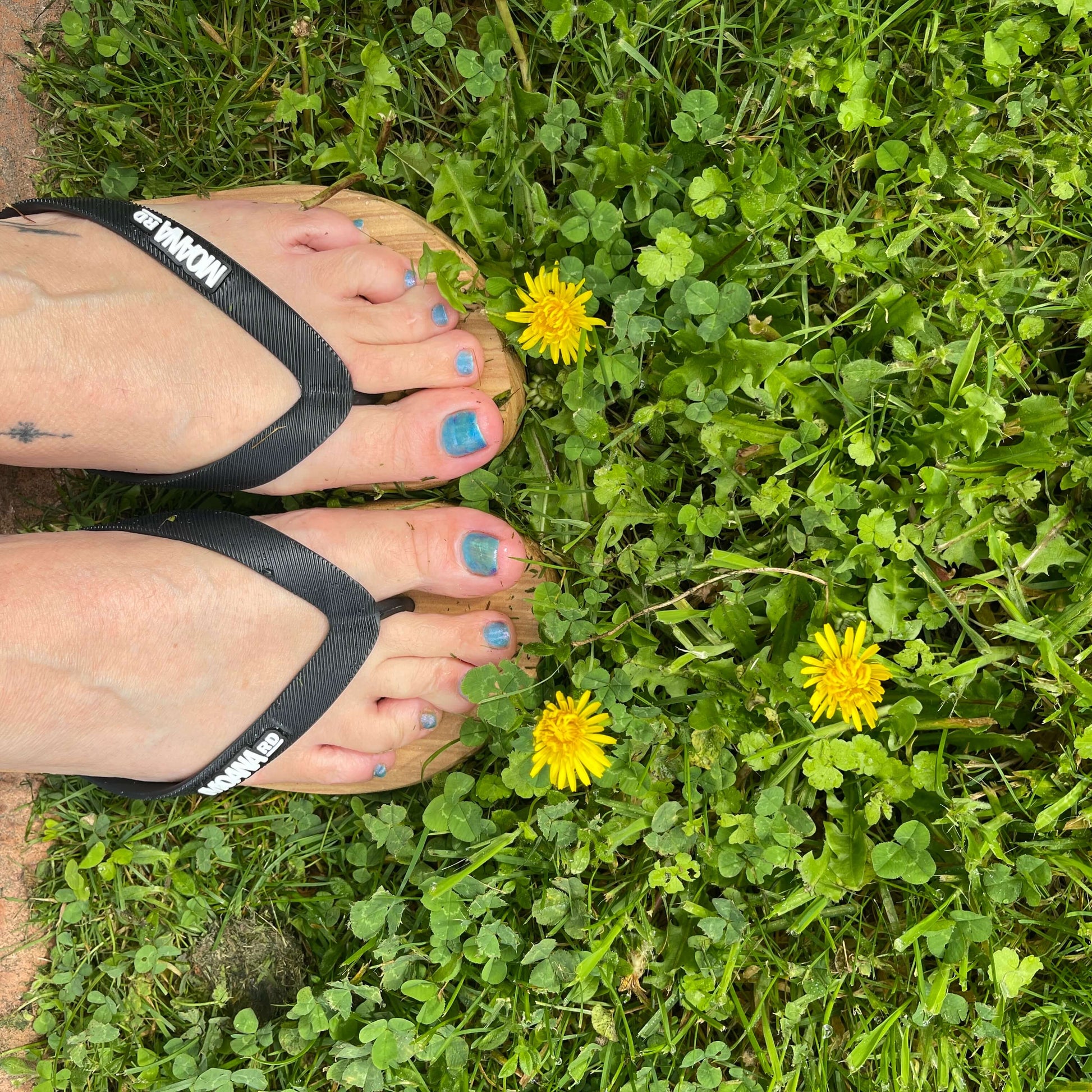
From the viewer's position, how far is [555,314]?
5.67ft

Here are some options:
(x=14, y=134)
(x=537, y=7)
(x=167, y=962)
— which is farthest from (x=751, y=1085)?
(x=14, y=134)

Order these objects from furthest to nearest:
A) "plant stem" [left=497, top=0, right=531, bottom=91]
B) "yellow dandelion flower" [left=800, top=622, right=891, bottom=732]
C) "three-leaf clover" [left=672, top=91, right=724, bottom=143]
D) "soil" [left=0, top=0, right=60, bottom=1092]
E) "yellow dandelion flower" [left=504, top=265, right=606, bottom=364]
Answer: "soil" [left=0, top=0, right=60, bottom=1092]
"plant stem" [left=497, top=0, right=531, bottom=91]
"three-leaf clover" [left=672, top=91, right=724, bottom=143]
"yellow dandelion flower" [left=504, top=265, right=606, bottom=364]
"yellow dandelion flower" [left=800, top=622, right=891, bottom=732]

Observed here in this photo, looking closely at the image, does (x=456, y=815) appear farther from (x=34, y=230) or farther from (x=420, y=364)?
(x=34, y=230)

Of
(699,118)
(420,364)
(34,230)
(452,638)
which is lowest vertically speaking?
(452,638)

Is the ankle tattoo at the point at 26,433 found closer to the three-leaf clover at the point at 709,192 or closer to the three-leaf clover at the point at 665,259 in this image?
the three-leaf clover at the point at 665,259

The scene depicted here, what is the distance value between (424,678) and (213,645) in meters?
0.47

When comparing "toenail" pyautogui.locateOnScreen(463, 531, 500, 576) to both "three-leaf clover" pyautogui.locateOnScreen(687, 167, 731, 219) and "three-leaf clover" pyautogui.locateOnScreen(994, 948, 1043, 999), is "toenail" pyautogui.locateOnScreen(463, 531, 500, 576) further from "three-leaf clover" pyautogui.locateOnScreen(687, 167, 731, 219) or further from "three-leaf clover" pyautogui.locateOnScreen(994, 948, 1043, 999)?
"three-leaf clover" pyautogui.locateOnScreen(994, 948, 1043, 999)

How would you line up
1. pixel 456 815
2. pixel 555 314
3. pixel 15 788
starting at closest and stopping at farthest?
pixel 555 314
pixel 456 815
pixel 15 788

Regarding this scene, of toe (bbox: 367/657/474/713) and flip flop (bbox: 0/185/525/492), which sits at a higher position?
flip flop (bbox: 0/185/525/492)

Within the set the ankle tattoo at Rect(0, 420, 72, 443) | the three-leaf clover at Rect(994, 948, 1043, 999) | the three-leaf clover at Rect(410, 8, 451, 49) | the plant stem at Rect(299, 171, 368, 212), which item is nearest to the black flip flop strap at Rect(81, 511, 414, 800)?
the ankle tattoo at Rect(0, 420, 72, 443)

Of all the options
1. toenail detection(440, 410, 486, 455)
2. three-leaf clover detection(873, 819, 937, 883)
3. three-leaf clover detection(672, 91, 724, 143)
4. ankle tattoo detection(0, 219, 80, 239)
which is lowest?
three-leaf clover detection(873, 819, 937, 883)

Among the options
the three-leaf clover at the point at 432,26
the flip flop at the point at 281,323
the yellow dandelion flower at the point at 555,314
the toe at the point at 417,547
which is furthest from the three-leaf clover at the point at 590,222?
the toe at the point at 417,547

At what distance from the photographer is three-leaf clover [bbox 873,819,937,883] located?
1.79 meters

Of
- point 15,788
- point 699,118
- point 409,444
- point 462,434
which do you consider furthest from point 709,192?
point 15,788
